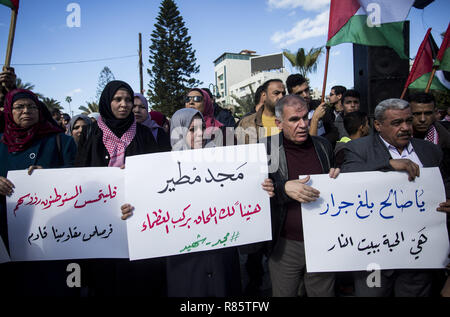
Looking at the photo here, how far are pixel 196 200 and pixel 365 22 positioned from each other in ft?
9.68

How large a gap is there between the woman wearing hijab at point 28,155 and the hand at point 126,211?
0.73 meters

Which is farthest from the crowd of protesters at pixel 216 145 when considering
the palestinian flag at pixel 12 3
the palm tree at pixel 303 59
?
the palm tree at pixel 303 59

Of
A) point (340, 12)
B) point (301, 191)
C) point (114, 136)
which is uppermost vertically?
point (340, 12)

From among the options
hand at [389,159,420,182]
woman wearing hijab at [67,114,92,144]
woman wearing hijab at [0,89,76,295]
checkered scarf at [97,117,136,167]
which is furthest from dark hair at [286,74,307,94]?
woman wearing hijab at [67,114,92,144]

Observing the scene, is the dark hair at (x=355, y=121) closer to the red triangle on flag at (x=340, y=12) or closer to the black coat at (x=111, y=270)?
the red triangle on flag at (x=340, y=12)

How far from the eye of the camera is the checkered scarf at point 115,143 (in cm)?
193

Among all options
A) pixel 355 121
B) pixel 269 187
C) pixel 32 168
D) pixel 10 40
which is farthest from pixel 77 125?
pixel 355 121

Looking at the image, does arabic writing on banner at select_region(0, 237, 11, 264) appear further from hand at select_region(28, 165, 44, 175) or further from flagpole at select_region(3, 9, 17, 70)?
flagpole at select_region(3, 9, 17, 70)

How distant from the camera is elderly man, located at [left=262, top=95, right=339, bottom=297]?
1.67 m

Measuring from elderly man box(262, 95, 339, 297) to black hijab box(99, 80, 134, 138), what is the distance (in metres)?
1.20

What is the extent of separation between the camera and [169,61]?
28.1m

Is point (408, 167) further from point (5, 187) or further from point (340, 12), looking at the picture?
point (5, 187)

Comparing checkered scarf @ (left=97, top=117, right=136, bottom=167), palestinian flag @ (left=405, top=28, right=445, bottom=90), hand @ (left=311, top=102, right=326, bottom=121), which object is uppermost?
palestinian flag @ (left=405, top=28, right=445, bottom=90)
